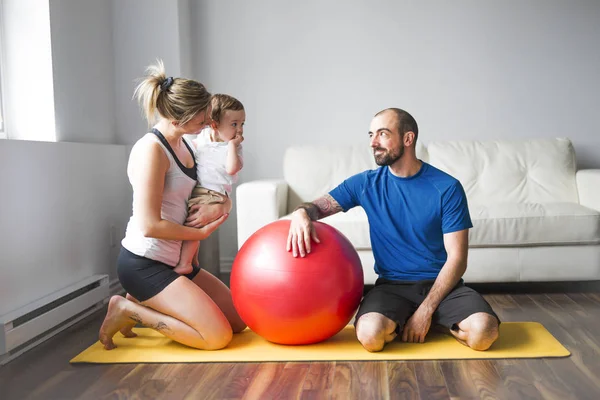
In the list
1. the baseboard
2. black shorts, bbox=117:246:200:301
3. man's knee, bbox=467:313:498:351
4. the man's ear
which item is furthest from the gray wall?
man's knee, bbox=467:313:498:351

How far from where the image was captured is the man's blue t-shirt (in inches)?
105

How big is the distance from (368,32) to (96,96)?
6.39 feet

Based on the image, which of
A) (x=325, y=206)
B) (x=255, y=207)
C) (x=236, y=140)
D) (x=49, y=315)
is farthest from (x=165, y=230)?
(x=255, y=207)

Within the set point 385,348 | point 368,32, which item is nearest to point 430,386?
point 385,348

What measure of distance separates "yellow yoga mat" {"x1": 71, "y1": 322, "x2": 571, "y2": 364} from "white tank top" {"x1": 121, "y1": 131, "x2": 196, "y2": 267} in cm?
38

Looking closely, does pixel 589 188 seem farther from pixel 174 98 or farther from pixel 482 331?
pixel 174 98

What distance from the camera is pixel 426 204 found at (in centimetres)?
269

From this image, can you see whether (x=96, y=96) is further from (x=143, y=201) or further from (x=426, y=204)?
(x=426, y=204)

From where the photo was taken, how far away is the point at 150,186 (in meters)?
2.49

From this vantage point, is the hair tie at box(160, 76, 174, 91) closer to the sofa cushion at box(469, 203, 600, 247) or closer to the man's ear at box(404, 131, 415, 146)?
the man's ear at box(404, 131, 415, 146)

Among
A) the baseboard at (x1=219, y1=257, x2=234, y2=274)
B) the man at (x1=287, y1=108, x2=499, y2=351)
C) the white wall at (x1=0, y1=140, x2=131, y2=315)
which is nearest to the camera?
the man at (x1=287, y1=108, x2=499, y2=351)

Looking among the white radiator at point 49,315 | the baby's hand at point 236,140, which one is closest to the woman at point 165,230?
the baby's hand at point 236,140

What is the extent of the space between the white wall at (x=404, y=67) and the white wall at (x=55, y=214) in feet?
4.06

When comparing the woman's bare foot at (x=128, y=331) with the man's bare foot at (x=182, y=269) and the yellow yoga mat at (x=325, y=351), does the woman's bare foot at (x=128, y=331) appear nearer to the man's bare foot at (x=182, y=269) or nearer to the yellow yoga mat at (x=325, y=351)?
the yellow yoga mat at (x=325, y=351)
